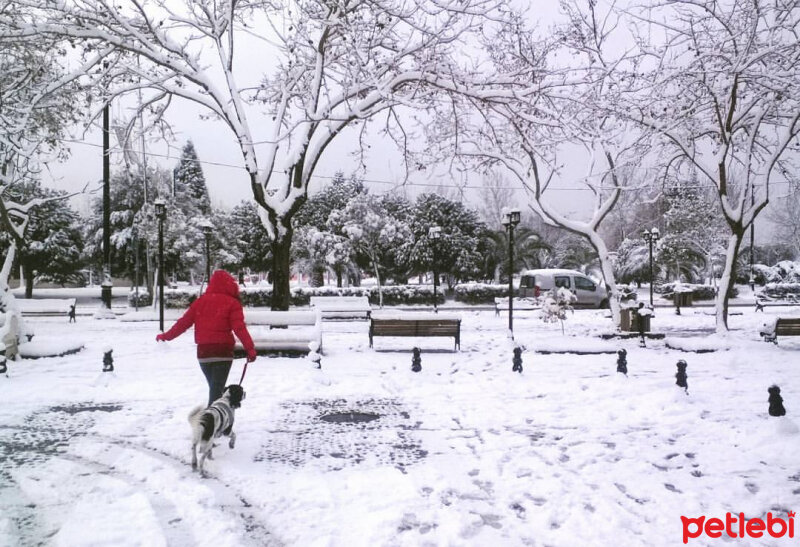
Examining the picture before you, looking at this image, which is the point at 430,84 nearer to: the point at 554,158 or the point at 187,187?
the point at 554,158

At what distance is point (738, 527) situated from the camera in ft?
13.0

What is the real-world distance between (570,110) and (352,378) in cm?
783

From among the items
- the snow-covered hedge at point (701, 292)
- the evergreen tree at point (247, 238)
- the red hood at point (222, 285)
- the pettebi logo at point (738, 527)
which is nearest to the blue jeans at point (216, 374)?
the red hood at point (222, 285)

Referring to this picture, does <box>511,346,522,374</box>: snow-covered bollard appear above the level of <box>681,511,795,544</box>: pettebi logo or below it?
above

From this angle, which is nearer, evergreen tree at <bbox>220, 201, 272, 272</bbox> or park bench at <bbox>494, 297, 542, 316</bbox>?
park bench at <bbox>494, 297, 542, 316</bbox>

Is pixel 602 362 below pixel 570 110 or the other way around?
below

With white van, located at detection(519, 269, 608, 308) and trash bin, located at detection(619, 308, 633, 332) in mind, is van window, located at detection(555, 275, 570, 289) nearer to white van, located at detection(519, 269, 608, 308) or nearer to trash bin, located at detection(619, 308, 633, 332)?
white van, located at detection(519, 269, 608, 308)

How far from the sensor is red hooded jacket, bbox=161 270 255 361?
18.3 feet

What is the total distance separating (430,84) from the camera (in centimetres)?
1180

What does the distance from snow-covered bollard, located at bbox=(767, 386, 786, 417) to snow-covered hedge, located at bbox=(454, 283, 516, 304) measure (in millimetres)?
25827

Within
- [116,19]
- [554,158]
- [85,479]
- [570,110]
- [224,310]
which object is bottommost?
[85,479]

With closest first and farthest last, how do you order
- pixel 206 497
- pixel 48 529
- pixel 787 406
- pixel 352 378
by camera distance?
pixel 48 529 → pixel 206 497 → pixel 787 406 → pixel 352 378

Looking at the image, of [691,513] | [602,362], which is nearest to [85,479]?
[691,513]

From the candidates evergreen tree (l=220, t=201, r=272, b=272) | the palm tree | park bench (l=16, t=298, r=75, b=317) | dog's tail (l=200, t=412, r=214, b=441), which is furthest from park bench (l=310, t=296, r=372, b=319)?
evergreen tree (l=220, t=201, r=272, b=272)
